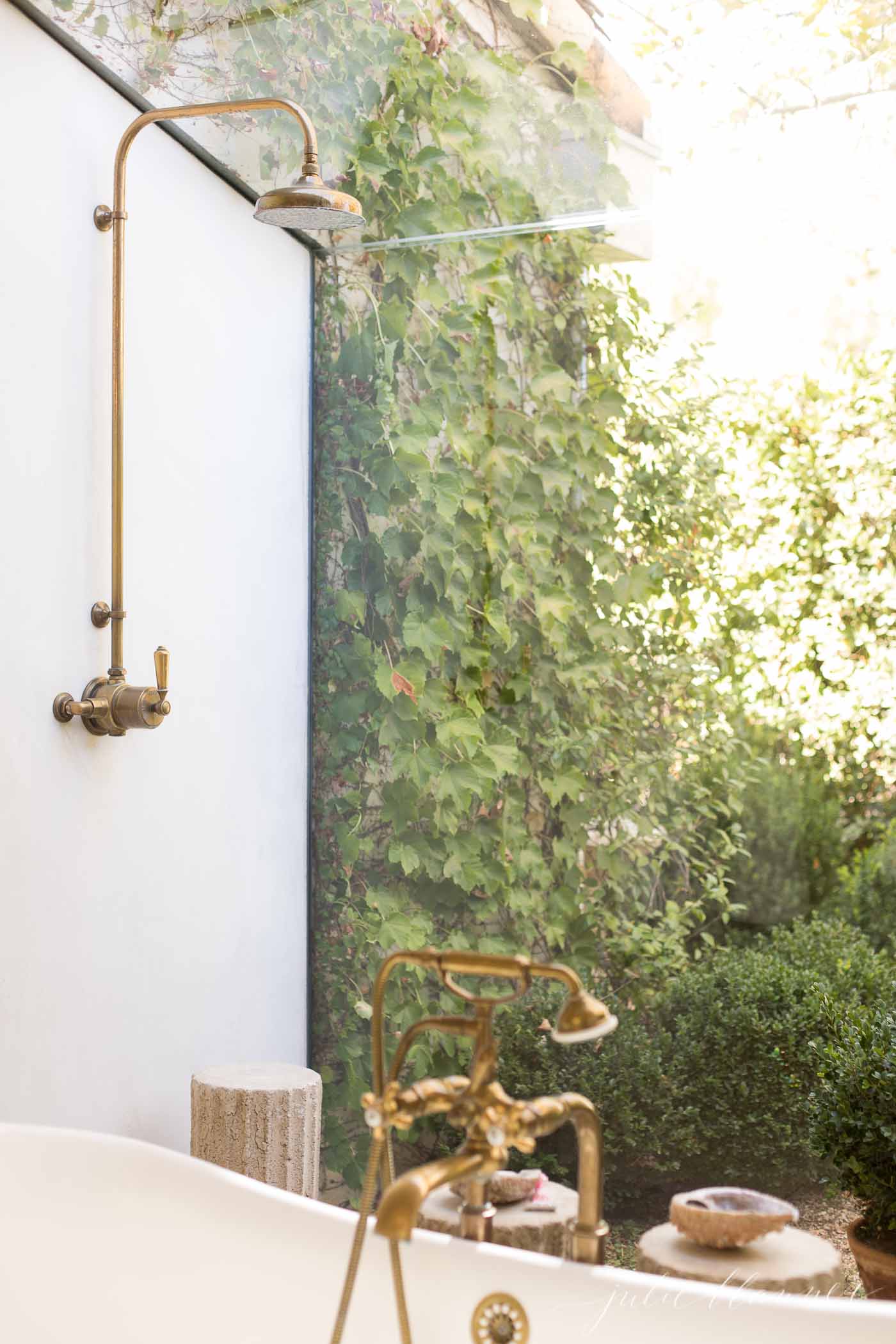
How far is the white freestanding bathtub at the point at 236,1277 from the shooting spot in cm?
130

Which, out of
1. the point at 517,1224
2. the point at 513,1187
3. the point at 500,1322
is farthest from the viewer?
the point at 513,1187

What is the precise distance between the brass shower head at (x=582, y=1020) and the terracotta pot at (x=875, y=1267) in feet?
4.29

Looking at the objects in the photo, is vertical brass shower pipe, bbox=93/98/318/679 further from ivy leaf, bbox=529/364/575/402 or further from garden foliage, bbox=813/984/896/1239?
garden foliage, bbox=813/984/896/1239

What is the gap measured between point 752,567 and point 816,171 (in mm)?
752

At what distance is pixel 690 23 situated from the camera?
231 cm

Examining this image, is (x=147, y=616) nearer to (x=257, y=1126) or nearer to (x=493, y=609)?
(x=493, y=609)

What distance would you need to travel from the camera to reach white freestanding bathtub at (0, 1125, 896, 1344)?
4.27 feet

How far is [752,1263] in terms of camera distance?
1.96m

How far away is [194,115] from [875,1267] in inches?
87.6

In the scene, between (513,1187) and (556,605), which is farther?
(556,605)

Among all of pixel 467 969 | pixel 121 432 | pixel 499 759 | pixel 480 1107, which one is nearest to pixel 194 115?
pixel 121 432

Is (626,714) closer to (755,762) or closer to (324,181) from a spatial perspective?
(755,762)

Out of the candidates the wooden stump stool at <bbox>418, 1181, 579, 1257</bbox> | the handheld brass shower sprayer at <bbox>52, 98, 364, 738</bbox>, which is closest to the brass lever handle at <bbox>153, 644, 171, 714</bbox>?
the handheld brass shower sprayer at <bbox>52, 98, 364, 738</bbox>

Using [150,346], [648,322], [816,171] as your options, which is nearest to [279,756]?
[150,346]
